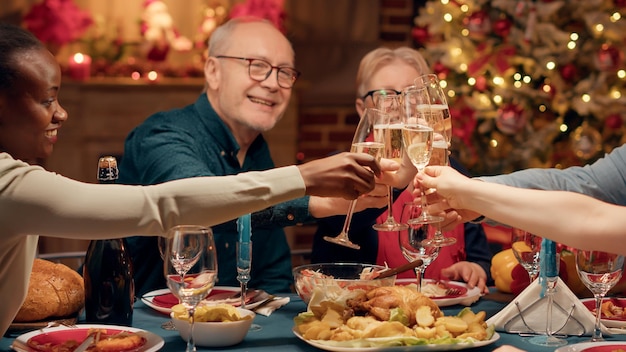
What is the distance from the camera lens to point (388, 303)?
1869 millimetres

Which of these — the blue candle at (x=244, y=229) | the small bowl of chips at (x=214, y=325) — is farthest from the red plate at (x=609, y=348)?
the blue candle at (x=244, y=229)

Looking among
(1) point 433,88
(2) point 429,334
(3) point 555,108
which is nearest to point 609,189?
(1) point 433,88

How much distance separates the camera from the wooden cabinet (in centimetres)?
559

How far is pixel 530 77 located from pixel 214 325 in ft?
12.6

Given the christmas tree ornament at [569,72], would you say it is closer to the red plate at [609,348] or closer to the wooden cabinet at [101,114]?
the wooden cabinet at [101,114]

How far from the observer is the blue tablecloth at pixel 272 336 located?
1.89 metres

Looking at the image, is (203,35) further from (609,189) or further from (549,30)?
(609,189)

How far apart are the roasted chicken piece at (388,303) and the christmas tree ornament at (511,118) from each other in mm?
3415

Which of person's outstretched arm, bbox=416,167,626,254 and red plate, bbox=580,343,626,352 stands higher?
person's outstretched arm, bbox=416,167,626,254

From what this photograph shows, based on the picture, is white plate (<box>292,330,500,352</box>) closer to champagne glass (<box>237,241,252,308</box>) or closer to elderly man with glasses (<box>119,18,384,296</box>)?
champagne glass (<box>237,241,252,308</box>)

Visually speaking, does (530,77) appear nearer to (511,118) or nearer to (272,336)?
(511,118)

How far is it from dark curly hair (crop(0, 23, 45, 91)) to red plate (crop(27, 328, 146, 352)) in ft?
1.64

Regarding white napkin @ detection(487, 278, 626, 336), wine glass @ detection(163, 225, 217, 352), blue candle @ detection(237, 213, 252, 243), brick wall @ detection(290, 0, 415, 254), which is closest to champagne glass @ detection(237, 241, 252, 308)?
blue candle @ detection(237, 213, 252, 243)

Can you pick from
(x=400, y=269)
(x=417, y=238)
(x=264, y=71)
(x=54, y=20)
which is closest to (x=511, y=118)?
(x=264, y=71)
